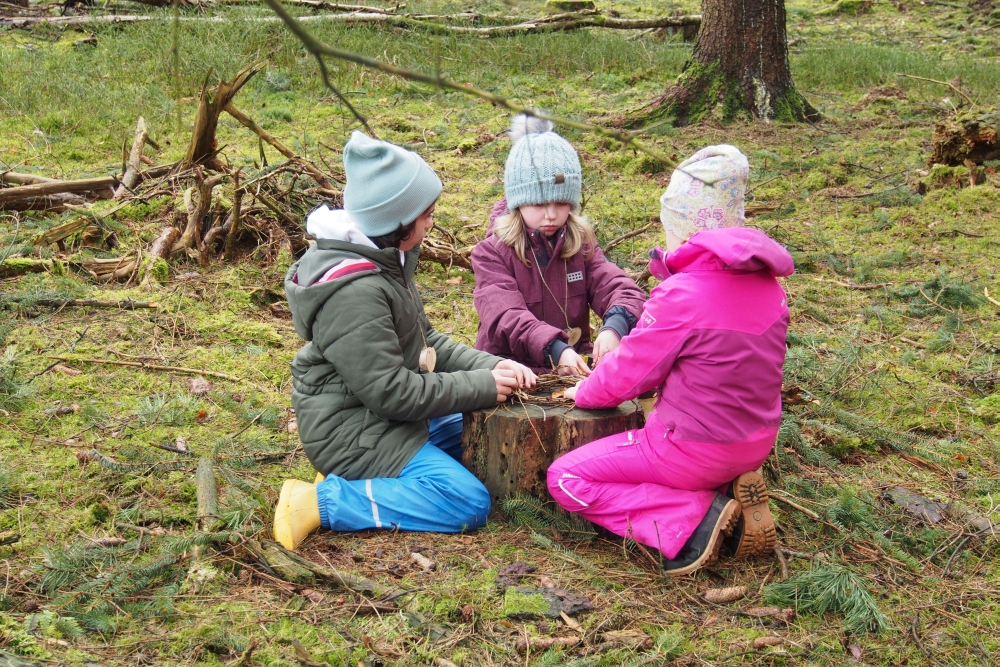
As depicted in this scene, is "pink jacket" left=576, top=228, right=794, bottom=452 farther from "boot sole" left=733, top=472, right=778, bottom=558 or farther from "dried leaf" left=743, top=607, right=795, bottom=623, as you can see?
"dried leaf" left=743, top=607, right=795, bottom=623

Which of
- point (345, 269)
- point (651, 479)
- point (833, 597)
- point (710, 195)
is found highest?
point (710, 195)


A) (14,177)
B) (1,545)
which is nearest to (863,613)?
(1,545)

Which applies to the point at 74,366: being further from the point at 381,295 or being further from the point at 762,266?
the point at 762,266

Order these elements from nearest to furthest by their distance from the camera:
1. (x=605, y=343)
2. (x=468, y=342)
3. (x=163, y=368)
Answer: (x=605, y=343) < (x=163, y=368) < (x=468, y=342)

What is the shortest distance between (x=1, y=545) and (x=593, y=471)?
231 cm

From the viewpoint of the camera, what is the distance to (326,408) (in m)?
3.49

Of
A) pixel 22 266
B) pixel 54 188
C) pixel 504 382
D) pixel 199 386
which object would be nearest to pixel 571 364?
pixel 504 382

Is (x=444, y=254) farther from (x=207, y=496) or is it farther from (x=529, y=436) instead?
(x=207, y=496)

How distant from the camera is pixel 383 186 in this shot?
3369mm

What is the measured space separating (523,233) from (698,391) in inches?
61.9

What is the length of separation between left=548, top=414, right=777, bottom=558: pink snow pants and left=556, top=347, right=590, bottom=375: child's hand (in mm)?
644

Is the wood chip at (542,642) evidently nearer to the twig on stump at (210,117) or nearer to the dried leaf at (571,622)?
the dried leaf at (571,622)

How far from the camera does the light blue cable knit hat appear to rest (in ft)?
13.2

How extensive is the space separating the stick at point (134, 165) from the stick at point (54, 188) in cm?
14
